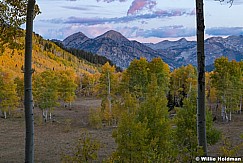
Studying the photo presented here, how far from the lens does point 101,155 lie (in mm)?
25078

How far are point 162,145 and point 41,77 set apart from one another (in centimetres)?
4383

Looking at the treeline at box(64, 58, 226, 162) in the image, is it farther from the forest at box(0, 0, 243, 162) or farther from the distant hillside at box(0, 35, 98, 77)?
the distant hillside at box(0, 35, 98, 77)

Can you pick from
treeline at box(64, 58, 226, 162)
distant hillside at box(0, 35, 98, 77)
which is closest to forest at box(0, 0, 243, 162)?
treeline at box(64, 58, 226, 162)

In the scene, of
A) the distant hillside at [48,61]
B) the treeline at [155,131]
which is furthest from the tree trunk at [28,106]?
the distant hillside at [48,61]

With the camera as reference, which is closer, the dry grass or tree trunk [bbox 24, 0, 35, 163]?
tree trunk [bbox 24, 0, 35, 163]

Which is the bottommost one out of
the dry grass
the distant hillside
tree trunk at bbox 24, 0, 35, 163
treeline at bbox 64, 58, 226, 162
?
the dry grass

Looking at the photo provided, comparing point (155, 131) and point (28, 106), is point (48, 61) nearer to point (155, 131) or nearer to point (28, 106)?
point (155, 131)

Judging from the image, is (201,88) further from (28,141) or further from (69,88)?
(69,88)

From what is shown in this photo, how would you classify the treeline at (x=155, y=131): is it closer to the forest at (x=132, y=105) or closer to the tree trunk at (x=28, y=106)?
the forest at (x=132, y=105)

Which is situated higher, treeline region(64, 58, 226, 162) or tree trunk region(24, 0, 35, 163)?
tree trunk region(24, 0, 35, 163)

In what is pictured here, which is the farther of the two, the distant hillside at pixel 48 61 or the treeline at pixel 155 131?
the distant hillside at pixel 48 61

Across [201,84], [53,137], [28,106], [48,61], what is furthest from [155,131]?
[48,61]

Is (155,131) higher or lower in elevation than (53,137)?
higher

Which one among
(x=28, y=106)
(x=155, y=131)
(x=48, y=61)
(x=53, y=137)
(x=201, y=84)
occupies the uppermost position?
(x=48, y=61)
